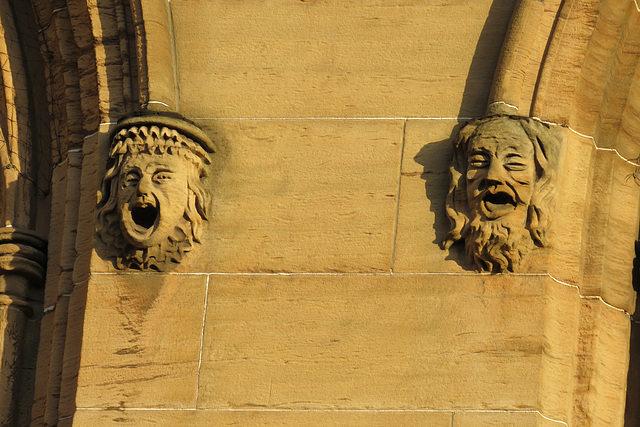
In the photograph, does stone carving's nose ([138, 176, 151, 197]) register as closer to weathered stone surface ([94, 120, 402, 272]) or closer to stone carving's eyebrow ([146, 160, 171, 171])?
stone carving's eyebrow ([146, 160, 171, 171])

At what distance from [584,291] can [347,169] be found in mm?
1085

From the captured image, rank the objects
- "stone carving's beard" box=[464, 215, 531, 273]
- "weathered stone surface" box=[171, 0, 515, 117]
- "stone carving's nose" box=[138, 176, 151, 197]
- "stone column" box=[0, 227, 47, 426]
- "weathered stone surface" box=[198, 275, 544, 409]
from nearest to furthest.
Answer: "weathered stone surface" box=[198, 275, 544, 409] < "stone carving's beard" box=[464, 215, 531, 273] < "stone carving's nose" box=[138, 176, 151, 197] < "weathered stone surface" box=[171, 0, 515, 117] < "stone column" box=[0, 227, 47, 426]

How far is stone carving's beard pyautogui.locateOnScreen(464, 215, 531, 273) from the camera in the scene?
5781mm

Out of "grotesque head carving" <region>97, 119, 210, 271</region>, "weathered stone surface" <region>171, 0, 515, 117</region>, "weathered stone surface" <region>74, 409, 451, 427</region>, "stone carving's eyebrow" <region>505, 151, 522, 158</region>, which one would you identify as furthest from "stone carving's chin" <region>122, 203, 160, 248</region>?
"stone carving's eyebrow" <region>505, 151, 522, 158</region>

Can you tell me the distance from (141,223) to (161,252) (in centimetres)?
16

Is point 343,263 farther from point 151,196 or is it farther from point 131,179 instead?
point 131,179

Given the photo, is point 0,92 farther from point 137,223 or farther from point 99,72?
point 137,223

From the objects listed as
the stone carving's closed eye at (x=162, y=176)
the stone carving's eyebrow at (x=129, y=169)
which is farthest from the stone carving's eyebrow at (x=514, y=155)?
the stone carving's eyebrow at (x=129, y=169)

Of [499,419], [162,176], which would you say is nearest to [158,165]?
[162,176]

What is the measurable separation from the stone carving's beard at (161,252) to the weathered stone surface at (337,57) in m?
0.58

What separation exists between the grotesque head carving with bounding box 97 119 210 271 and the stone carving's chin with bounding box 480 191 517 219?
1.14 meters

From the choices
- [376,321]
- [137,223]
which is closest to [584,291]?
[376,321]

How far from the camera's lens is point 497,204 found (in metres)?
5.84

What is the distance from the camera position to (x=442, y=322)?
18.9ft
